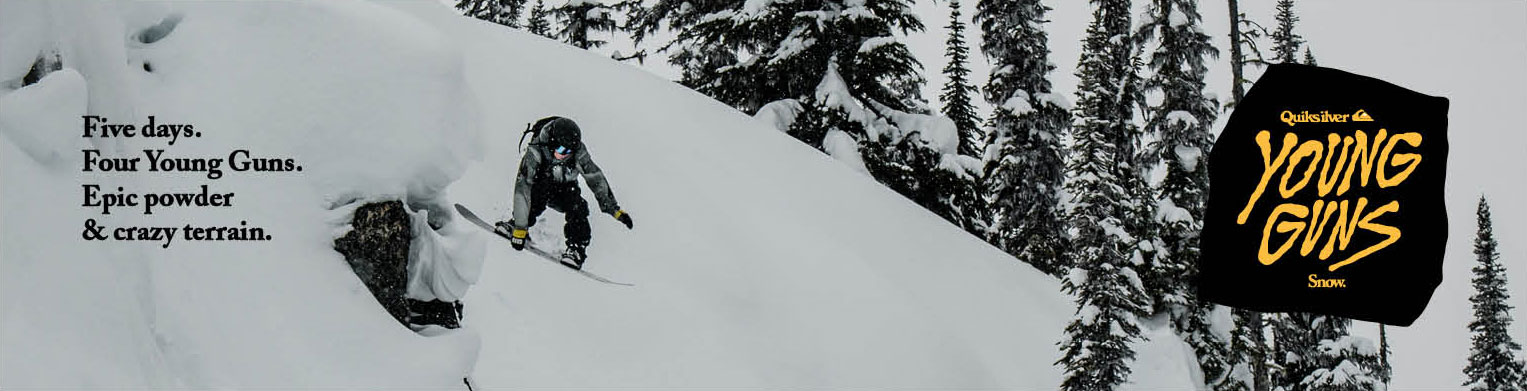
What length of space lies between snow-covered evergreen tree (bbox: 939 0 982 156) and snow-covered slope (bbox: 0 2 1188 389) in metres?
15.0

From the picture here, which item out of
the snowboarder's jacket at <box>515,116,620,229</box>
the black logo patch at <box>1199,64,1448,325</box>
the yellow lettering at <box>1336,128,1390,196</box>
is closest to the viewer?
the black logo patch at <box>1199,64,1448,325</box>

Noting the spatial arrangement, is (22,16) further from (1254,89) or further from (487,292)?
(1254,89)

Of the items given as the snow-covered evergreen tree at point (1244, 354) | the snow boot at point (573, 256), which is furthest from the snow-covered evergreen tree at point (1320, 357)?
the snow boot at point (573, 256)

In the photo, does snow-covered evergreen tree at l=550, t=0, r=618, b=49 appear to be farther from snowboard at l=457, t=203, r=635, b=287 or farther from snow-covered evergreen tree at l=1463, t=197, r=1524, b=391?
snow-covered evergreen tree at l=1463, t=197, r=1524, b=391

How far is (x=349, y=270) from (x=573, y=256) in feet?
13.9

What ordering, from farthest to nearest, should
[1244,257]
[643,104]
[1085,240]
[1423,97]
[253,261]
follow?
[643,104] < [1085,240] < [1244,257] < [1423,97] < [253,261]

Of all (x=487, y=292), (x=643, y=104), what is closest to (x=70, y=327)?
(x=487, y=292)

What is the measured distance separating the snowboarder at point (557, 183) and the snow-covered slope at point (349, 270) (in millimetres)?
350

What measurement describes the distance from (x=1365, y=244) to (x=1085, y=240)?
5191 millimetres

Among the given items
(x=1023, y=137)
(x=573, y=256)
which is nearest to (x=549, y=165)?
(x=573, y=256)

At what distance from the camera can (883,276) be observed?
576 inches

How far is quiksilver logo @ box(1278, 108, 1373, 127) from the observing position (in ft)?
29.8

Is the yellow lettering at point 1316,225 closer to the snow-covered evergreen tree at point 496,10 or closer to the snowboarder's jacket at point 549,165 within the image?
the snowboarder's jacket at point 549,165

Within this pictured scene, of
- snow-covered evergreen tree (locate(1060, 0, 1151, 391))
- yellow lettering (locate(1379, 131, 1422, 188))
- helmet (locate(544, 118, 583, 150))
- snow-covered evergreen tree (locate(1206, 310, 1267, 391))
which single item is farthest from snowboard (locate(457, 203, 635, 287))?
snow-covered evergreen tree (locate(1206, 310, 1267, 391))
